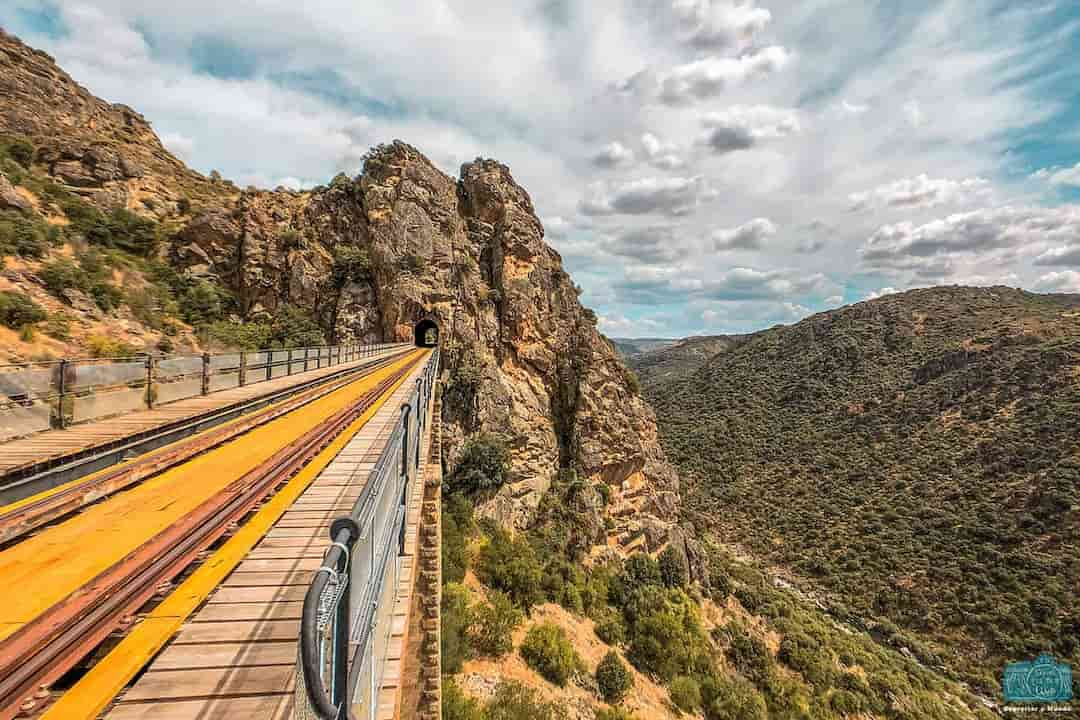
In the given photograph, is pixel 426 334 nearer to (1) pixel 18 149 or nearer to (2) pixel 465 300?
(2) pixel 465 300

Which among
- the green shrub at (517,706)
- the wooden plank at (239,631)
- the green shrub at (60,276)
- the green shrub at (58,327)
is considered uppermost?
the green shrub at (60,276)

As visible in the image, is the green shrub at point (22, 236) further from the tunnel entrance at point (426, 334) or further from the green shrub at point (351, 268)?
the tunnel entrance at point (426, 334)

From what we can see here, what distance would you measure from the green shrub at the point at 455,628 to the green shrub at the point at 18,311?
857 inches

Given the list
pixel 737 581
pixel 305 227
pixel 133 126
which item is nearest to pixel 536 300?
pixel 305 227

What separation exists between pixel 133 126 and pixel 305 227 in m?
26.5

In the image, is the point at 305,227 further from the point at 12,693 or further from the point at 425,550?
the point at 12,693

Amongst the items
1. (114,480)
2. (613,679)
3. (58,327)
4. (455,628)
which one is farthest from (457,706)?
(58,327)

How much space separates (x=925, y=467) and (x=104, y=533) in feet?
247

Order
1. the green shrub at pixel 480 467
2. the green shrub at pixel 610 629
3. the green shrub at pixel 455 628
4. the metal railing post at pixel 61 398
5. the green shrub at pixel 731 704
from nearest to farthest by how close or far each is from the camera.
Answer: the metal railing post at pixel 61 398
the green shrub at pixel 455 628
the green shrub at pixel 731 704
the green shrub at pixel 610 629
the green shrub at pixel 480 467

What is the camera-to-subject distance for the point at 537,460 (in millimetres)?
30609

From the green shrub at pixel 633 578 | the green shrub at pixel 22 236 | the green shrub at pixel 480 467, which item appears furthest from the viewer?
the green shrub at pixel 480 467

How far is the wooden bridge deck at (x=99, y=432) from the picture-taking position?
4926mm

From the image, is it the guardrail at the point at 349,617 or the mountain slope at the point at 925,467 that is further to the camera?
the mountain slope at the point at 925,467

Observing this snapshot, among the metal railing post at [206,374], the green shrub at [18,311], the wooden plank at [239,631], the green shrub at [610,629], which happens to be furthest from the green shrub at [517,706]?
the green shrub at [18,311]
